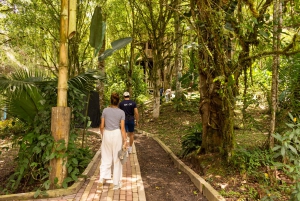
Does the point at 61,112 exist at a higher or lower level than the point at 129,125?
higher

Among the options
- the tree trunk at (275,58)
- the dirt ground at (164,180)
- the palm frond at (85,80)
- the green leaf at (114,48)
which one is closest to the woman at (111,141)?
the dirt ground at (164,180)

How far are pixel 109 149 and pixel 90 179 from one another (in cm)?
93

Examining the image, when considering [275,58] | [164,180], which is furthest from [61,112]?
[275,58]

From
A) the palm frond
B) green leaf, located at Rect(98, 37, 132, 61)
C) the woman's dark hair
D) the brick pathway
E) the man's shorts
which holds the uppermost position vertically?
green leaf, located at Rect(98, 37, 132, 61)

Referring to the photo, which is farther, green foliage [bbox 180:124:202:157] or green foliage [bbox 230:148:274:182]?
green foliage [bbox 180:124:202:157]

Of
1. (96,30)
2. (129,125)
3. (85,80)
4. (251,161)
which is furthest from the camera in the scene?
(129,125)

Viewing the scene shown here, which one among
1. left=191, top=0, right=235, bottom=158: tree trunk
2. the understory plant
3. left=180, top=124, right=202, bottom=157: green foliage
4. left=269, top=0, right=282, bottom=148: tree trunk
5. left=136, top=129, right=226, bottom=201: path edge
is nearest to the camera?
left=136, top=129, right=226, bottom=201: path edge

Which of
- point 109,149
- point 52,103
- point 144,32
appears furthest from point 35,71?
point 144,32

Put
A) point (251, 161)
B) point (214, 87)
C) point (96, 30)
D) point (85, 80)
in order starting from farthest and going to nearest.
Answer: point (214, 87)
point (96, 30)
point (85, 80)
point (251, 161)

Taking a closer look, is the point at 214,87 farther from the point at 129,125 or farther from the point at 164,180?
the point at 129,125

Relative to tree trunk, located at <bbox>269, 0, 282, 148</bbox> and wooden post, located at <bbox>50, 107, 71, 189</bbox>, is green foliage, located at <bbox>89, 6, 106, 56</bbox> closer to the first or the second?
wooden post, located at <bbox>50, 107, 71, 189</bbox>

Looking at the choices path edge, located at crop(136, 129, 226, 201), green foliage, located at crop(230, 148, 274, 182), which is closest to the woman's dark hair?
path edge, located at crop(136, 129, 226, 201)

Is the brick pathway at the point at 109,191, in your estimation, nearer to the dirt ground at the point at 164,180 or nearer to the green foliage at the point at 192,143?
the dirt ground at the point at 164,180

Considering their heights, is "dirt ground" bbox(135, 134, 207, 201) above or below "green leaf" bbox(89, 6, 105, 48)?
below
